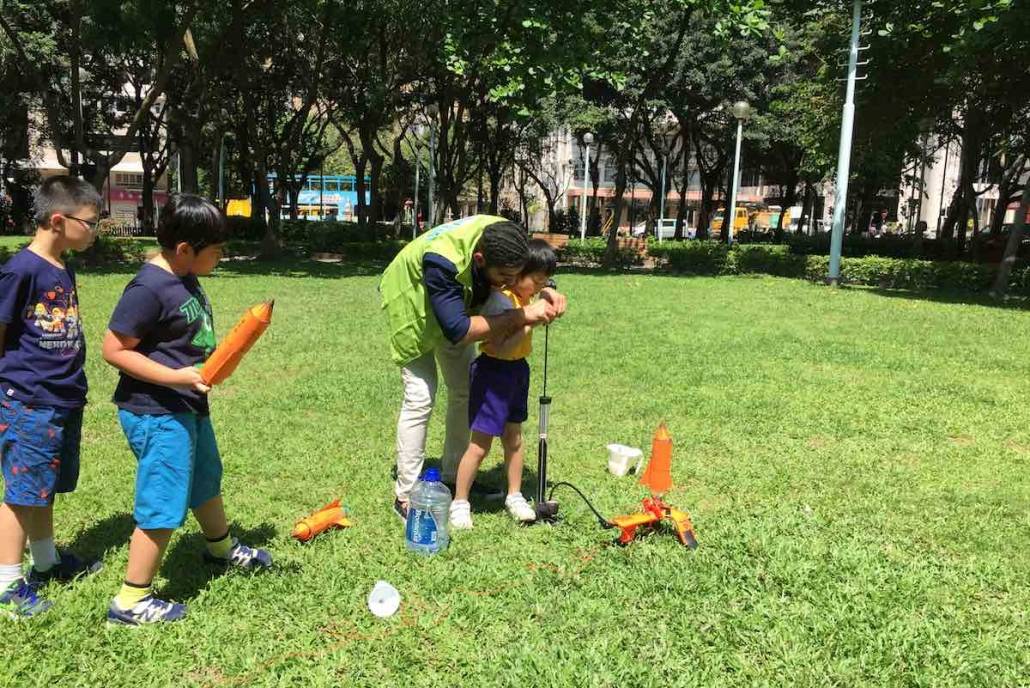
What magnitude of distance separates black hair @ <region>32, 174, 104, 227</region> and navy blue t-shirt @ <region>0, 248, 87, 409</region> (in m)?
0.16

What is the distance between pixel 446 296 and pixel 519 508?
1.22 metres

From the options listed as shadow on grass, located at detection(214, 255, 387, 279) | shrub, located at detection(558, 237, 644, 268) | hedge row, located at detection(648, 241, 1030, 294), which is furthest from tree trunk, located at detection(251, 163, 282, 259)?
hedge row, located at detection(648, 241, 1030, 294)

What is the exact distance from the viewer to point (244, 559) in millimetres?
3375

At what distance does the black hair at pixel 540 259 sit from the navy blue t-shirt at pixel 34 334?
1.91 m

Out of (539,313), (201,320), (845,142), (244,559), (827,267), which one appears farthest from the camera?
(827,267)

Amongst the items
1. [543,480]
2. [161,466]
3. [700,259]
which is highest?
[700,259]

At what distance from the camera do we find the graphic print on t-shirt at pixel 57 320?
283cm

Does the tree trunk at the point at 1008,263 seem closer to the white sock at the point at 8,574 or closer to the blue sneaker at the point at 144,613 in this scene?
the blue sneaker at the point at 144,613

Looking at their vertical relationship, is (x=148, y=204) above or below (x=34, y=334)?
above

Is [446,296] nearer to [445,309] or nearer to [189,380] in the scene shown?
[445,309]

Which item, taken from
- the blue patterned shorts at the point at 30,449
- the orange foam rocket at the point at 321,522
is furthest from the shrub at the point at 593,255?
the blue patterned shorts at the point at 30,449

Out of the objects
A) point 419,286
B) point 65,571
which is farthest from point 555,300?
point 65,571

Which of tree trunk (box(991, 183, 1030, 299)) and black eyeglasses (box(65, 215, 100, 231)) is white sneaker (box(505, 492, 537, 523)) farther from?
tree trunk (box(991, 183, 1030, 299))

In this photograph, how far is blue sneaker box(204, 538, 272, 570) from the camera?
3373mm
